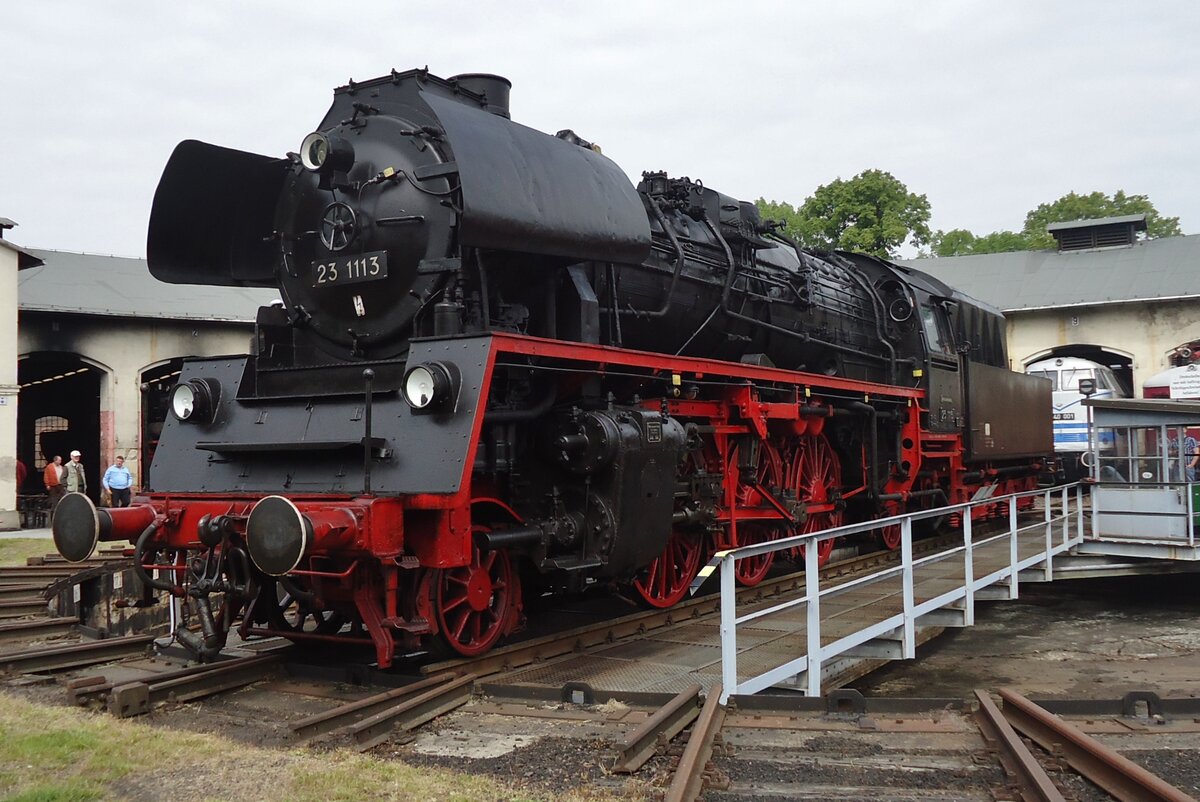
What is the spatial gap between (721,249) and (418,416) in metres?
4.27

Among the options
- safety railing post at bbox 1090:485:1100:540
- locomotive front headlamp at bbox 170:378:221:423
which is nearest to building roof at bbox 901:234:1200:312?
safety railing post at bbox 1090:485:1100:540

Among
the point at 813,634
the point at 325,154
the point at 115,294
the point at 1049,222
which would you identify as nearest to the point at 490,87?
the point at 325,154

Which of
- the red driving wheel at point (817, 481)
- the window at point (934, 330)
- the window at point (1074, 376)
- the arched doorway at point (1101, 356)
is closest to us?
the red driving wheel at point (817, 481)

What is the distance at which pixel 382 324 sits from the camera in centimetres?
650

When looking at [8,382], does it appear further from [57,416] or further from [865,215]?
[865,215]

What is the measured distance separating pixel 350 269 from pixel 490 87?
1.70 meters

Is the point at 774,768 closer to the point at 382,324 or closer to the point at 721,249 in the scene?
the point at 382,324

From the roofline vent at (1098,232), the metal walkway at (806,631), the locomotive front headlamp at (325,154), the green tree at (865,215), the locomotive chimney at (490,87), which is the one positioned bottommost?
the metal walkway at (806,631)

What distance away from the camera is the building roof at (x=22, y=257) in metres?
17.0

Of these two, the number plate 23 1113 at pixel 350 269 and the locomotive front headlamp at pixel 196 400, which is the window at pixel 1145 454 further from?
the locomotive front headlamp at pixel 196 400

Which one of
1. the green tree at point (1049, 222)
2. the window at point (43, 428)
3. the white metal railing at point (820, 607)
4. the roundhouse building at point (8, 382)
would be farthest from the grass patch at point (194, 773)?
the green tree at point (1049, 222)

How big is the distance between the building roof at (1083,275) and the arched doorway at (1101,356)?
1.35 metres

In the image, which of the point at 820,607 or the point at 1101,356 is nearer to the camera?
the point at 820,607

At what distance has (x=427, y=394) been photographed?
5.65 meters
